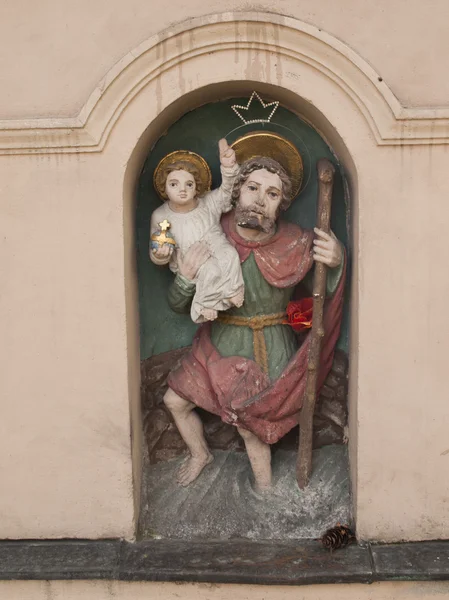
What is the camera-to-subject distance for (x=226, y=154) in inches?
175

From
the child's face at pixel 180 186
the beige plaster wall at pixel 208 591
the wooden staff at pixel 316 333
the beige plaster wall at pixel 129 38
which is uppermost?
the beige plaster wall at pixel 129 38

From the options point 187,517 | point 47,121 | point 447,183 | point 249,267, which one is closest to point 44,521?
point 187,517

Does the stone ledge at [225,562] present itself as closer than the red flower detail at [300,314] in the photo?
Yes

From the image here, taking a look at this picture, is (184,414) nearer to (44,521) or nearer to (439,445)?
(44,521)

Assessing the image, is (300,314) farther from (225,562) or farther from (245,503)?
(225,562)

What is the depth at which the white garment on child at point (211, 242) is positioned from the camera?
4355 millimetres

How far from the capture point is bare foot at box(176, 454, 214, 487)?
464cm

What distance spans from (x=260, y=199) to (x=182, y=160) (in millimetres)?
467

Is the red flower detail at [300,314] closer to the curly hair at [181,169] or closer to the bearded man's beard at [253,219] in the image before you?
the bearded man's beard at [253,219]

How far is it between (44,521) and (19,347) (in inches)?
36.1

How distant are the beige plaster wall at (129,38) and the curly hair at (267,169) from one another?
71cm

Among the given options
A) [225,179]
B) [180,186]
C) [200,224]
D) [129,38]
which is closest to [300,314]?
[200,224]

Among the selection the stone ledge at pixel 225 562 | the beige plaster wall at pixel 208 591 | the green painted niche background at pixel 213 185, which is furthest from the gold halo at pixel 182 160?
the beige plaster wall at pixel 208 591

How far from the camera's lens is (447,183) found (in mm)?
4125
